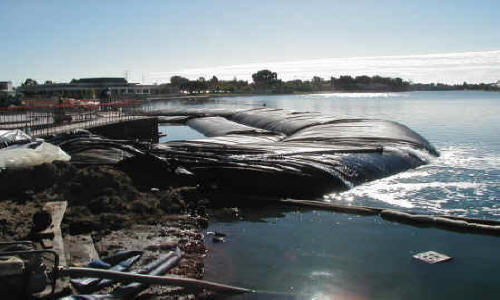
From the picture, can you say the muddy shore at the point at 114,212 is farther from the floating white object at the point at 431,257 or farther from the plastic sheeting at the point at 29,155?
the floating white object at the point at 431,257

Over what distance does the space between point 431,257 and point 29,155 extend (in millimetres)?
11465

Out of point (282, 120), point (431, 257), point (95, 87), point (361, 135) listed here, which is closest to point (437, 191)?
point (431, 257)

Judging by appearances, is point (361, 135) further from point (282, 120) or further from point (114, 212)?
point (114, 212)

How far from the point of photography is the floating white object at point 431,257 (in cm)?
1008

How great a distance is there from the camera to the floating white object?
10.1 meters

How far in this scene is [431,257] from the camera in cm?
1025

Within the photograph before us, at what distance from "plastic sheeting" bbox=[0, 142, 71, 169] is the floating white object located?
10.9 m

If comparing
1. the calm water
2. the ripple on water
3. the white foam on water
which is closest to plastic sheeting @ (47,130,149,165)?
the calm water

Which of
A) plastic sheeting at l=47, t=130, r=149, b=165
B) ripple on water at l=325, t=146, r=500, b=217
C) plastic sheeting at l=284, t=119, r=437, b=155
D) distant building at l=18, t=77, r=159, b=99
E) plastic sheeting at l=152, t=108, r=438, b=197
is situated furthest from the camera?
distant building at l=18, t=77, r=159, b=99

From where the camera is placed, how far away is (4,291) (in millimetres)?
6504

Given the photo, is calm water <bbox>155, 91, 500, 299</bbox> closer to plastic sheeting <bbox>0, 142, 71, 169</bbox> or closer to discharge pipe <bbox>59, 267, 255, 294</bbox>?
discharge pipe <bbox>59, 267, 255, 294</bbox>

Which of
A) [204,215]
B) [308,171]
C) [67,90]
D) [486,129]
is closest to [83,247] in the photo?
[204,215]

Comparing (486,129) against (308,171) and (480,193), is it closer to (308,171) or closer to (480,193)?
(480,193)

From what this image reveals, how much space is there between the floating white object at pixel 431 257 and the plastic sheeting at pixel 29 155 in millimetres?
10917
